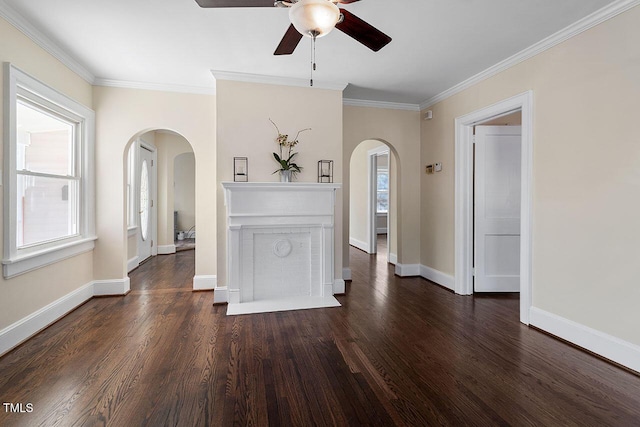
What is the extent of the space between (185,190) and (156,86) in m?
5.30

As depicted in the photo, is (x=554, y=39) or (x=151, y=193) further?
(x=151, y=193)

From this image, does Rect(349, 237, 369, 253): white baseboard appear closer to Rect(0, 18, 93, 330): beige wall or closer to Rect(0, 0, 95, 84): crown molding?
Rect(0, 18, 93, 330): beige wall

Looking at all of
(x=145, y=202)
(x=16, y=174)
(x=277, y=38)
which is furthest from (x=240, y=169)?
(x=145, y=202)

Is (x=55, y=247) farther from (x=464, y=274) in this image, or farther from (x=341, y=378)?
(x=464, y=274)

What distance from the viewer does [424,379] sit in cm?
212

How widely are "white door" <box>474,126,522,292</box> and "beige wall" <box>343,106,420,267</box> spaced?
1.02 metres

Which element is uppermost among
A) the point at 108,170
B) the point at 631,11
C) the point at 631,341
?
the point at 631,11

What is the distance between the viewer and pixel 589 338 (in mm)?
2506

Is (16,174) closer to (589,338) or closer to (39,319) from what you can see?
(39,319)

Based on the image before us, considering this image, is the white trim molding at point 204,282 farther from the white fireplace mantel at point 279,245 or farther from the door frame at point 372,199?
the door frame at point 372,199

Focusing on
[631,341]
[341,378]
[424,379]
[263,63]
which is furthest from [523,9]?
[341,378]

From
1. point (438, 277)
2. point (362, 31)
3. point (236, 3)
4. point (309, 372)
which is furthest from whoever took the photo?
point (438, 277)

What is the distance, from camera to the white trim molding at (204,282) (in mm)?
4145

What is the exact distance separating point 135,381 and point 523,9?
12.3 ft
